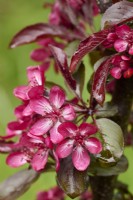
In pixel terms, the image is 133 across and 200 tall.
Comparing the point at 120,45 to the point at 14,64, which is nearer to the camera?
the point at 120,45

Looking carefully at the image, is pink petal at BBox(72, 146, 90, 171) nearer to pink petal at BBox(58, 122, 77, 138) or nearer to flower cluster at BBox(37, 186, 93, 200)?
pink petal at BBox(58, 122, 77, 138)

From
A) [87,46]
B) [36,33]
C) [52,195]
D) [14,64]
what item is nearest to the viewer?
[87,46]

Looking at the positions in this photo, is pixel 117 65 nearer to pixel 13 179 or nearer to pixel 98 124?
pixel 98 124

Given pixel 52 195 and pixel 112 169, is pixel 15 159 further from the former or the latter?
pixel 52 195

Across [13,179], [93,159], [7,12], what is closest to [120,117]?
[93,159]

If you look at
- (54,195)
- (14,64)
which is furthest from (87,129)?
(14,64)

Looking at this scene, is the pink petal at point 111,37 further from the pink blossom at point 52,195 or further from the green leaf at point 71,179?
the pink blossom at point 52,195

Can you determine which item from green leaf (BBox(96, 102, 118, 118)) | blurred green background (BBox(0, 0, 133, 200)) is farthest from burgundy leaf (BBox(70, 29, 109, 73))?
blurred green background (BBox(0, 0, 133, 200))
